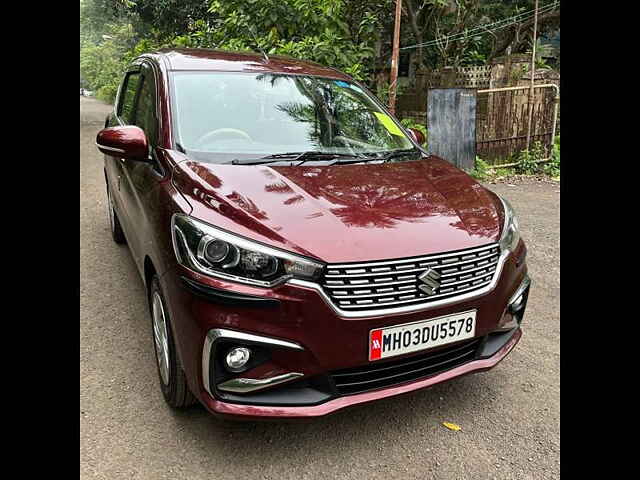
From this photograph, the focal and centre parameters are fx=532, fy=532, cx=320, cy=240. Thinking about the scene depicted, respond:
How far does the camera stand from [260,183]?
→ 2441 millimetres

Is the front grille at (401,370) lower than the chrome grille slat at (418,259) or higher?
lower

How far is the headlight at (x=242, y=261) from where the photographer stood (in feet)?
6.53

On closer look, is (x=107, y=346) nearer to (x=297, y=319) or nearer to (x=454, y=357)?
(x=297, y=319)

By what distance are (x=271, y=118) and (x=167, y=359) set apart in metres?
1.45

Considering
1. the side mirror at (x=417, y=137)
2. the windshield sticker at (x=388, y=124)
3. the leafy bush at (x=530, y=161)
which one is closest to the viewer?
the windshield sticker at (x=388, y=124)

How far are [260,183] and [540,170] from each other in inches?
281

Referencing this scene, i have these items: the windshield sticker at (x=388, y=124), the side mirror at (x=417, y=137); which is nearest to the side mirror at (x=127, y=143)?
the windshield sticker at (x=388, y=124)

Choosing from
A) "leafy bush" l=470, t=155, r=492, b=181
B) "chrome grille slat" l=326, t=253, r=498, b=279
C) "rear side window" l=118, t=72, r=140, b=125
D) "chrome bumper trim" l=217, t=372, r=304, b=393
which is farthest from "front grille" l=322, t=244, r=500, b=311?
"leafy bush" l=470, t=155, r=492, b=181

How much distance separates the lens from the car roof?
3279 millimetres

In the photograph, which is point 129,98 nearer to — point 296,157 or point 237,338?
point 296,157

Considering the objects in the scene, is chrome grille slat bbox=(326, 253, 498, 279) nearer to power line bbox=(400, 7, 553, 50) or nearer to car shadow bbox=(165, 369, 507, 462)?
car shadow bbox=(165, 369, 507, 462)

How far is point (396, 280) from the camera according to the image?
2066mm

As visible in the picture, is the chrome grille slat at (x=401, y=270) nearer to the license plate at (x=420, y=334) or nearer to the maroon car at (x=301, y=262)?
the maroon car at (x=301, y=262)

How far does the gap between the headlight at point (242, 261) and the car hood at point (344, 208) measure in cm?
4
